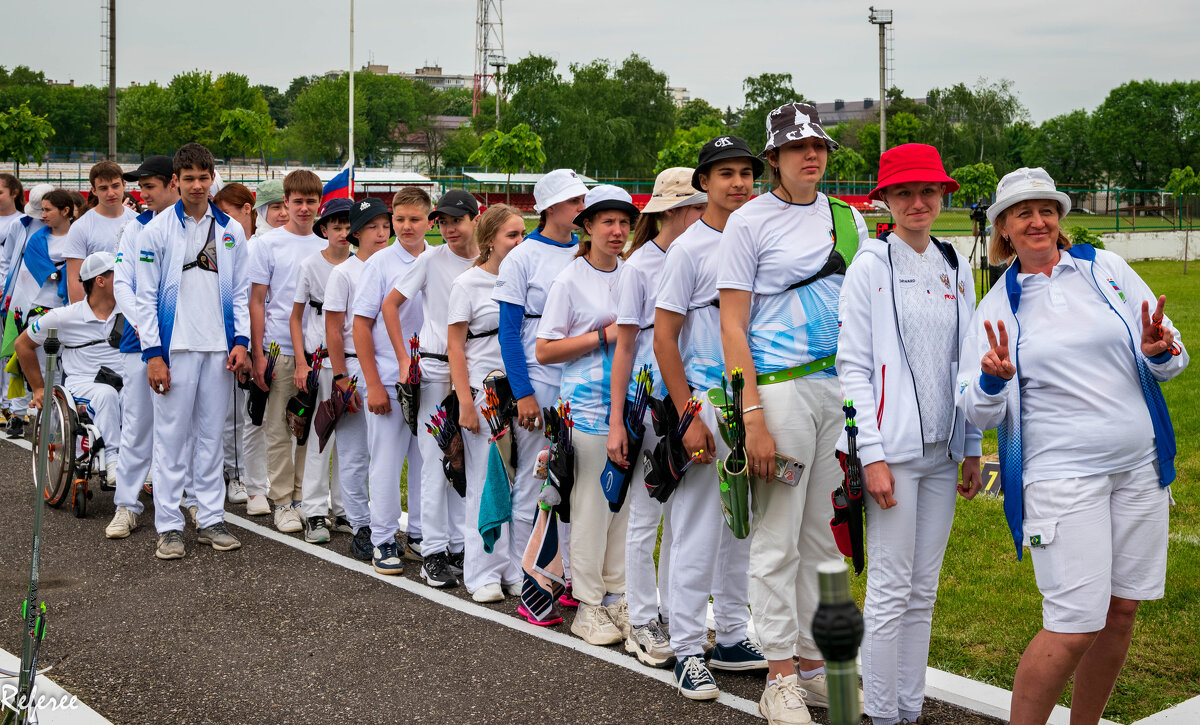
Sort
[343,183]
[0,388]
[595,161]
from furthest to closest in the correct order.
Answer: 1. [595,161]
2. [0,388]
3. [343,183]

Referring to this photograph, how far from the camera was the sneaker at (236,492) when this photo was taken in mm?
8352

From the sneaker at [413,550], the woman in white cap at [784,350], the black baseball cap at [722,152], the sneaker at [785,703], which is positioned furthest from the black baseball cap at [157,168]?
the sneaker at [785,703]

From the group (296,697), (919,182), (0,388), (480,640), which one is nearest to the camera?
(919,182)

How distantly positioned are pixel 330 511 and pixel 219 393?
3.30 feet

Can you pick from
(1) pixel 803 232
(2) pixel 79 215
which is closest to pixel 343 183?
(2) pixel 79 215

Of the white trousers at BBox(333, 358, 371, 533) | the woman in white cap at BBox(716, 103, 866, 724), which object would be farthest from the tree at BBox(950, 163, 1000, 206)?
the woman in white cap at BBox(716, 103, 866, 724)

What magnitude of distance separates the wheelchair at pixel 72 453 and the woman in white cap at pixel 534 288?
3.64 m

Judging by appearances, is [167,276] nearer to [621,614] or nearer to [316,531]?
[316,531]

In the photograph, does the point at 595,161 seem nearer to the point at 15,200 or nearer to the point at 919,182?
the point at 15,200

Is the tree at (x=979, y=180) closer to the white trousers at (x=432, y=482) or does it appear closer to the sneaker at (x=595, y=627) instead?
the white trousers at (x=432, y=482)

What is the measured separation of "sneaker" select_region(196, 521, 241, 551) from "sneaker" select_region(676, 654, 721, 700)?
335 cm

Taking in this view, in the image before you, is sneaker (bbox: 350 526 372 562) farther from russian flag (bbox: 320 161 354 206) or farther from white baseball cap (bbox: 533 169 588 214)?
white baseball cap (bbox: 533 169 588 214)

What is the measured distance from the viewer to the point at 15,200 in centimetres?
1140

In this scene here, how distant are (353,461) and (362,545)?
0.58 meters
